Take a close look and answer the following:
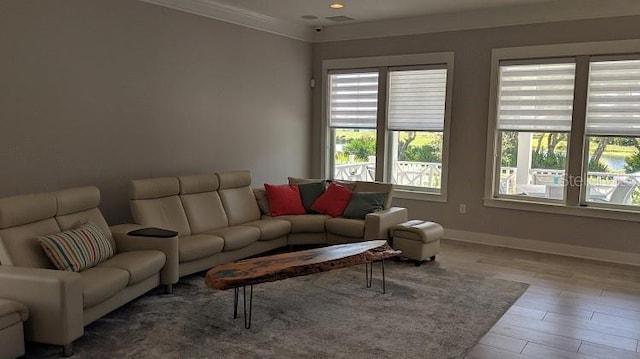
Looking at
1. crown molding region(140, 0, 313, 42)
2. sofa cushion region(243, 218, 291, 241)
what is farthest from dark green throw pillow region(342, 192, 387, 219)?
crown molding region(140, 0, 313, 42)

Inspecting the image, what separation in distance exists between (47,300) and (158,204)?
1.90 m

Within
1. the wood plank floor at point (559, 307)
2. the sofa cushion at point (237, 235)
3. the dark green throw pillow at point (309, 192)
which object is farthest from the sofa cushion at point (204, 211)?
the wood plank floor at point (559, 307)

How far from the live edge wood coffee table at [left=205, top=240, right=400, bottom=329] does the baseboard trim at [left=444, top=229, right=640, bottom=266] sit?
2.39 m

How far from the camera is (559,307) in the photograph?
429cm

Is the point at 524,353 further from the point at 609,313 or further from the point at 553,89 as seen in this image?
the point at 553,89

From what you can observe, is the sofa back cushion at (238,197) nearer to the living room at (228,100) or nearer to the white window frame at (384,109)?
the living room at (228,100)

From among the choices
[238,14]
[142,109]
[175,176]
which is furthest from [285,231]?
[238,14]

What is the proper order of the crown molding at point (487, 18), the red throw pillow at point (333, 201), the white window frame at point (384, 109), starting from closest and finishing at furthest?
the crown molding at point (487, 18), the red throw pillow at point (333, 201), the white window frame at point (384, 109)

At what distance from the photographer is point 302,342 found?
3.52 metres

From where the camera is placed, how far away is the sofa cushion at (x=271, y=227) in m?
5.48

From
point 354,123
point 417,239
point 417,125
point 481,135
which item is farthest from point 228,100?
point 481,135

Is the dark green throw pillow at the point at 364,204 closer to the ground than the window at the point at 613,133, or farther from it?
closer to the ground

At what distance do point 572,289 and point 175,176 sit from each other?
414cm

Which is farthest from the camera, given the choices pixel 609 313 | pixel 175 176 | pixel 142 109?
pixel 175 176
